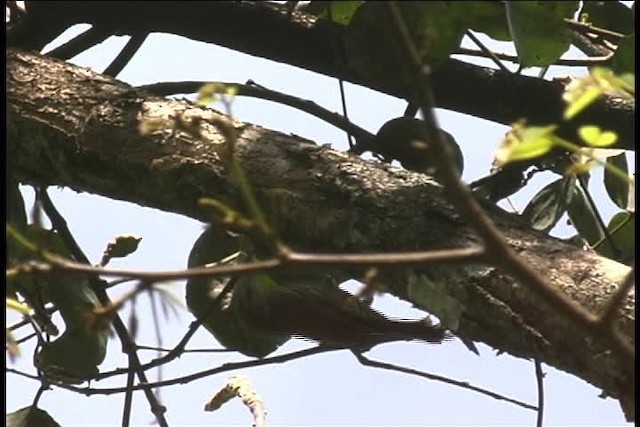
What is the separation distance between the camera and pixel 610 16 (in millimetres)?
980

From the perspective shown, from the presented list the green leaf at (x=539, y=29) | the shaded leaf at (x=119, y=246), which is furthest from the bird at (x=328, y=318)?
the green leaf at (x=539, y=29)

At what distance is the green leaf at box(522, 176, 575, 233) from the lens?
0.99 metres

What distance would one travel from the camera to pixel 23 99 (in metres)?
0.83

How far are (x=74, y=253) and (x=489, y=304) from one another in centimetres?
42

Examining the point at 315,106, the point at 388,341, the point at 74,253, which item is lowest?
the point at 388,341

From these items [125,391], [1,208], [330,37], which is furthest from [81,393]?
[330,37]

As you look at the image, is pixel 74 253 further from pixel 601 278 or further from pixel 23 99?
pixel 601 278

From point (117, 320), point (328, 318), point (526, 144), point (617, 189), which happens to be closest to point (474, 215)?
point (526, 144)

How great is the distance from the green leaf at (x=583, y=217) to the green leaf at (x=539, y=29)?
0.26 m

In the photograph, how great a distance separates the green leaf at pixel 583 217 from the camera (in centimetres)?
105

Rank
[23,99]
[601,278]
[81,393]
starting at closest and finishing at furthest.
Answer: [601,278], [23,99], [81,393]

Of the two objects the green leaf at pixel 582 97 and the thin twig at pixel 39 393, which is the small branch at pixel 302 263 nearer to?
the green leaf at pixel 582 97

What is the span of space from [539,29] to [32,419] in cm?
55

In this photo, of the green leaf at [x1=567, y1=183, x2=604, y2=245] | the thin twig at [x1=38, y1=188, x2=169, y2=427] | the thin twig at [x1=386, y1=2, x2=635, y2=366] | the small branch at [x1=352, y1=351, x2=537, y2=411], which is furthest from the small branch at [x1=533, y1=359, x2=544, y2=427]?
the thin twig at [x1=386, y1=2, x2=635, y2=366]
